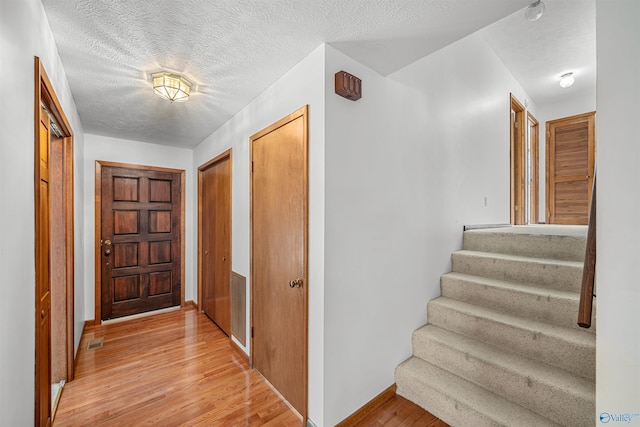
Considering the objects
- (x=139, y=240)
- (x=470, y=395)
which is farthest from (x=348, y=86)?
(x=139, y=240)

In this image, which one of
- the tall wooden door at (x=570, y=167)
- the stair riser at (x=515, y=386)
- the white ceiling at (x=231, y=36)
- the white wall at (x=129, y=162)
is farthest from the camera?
the tall wooden door at (x=570, y=167)

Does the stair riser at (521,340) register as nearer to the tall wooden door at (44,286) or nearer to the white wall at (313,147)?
the white wall at (313,147)

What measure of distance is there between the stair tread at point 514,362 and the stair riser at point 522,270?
2.19ft

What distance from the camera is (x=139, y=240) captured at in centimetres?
372

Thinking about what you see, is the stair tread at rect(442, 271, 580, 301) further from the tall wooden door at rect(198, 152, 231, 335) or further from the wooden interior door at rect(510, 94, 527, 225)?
the tall wooden door at rect(198, 152, 231, 335)

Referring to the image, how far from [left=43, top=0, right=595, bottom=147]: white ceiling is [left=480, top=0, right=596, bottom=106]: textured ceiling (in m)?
0.21

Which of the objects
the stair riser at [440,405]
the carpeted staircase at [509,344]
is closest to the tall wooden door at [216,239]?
the stair riser at [440,405]

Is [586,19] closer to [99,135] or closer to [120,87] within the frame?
[120,87]

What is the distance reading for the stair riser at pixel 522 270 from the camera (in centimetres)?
206

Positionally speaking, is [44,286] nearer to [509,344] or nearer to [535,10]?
[509,344]

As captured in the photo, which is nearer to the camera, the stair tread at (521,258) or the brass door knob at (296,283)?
the brass door knob at (296,283)

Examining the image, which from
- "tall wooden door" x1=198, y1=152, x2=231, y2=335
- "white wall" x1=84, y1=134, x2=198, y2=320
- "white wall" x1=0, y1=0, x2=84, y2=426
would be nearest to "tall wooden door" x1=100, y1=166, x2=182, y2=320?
"white wall" x1=84, y1=134, x2=198, y2=320

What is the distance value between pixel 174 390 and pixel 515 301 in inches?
110

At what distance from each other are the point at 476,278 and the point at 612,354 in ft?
5.11
